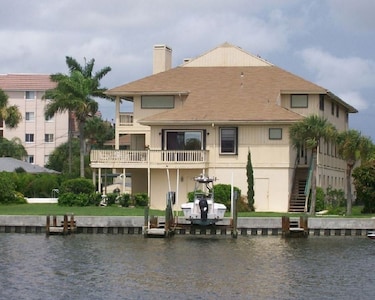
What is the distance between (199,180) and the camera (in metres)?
60.7

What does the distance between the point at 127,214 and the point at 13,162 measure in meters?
28.1

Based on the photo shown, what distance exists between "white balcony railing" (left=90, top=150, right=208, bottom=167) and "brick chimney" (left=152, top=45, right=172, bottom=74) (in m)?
11.0

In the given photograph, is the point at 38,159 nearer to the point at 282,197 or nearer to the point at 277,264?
the point at 282,197

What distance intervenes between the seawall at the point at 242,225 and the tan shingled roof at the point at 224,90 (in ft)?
35.6

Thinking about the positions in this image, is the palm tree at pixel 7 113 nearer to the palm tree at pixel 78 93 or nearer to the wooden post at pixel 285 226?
the palm tree at pixel 78 93

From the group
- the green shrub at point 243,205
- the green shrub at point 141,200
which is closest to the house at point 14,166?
the green shrub at point 141,200

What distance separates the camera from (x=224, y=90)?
72.4 metres

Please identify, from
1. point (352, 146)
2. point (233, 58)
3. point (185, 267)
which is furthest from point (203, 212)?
point (233, 58)

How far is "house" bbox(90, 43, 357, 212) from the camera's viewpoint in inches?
2689

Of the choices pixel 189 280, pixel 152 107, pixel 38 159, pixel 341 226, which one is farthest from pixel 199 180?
pixel 38 159

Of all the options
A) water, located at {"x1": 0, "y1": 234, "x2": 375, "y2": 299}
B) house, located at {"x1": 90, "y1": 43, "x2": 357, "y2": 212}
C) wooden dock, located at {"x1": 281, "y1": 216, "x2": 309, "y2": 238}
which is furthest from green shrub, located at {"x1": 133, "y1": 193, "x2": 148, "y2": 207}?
wooden dock, located at {"x1": 281, "y1": 216, "x2": 309, "y2": 238}

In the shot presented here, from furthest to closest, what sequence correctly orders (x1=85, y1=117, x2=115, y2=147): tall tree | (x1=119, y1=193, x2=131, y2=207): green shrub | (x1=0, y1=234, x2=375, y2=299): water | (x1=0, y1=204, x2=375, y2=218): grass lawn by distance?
Answer: (x1=85, y1=117, x2=115, y2=147): tall tree < (x1=119, y1=193, x2=131, y2=207): green shrub < (x1=0, y1=204, x2=375, y2=218): grass lawn < (x1=0, y1=234, x2=375, y2=299): water

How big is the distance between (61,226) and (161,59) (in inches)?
936

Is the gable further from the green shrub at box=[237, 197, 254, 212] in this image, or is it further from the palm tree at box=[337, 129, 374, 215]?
the palm tree at box=[337, 129, 374, 215]
